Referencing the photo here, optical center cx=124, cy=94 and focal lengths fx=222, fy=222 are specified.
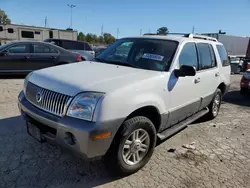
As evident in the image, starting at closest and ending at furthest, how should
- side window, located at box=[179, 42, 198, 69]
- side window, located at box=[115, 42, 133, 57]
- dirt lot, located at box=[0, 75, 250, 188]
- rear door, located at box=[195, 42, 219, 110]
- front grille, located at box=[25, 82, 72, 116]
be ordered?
front grille, located at box=[25, 82, 72, 116] < dirt lot, located at box=[0, 75, 250, 188] < side window, located at box=[179, 42, 198, 69] < side window, located at box=[115, 42, 133, 57] < rear door, located at box=[195, 42, 219, 110]

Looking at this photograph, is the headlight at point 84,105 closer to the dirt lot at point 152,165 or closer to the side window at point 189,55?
the dirt lot at point 152,165

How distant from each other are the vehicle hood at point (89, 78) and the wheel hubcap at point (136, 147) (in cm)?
67

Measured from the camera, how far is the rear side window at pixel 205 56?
13.6 feet

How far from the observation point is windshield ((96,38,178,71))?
331 cm

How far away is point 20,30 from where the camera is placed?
79.7 ft

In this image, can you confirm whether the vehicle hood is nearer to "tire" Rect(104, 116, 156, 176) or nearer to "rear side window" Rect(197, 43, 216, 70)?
"tire" Rect(104, 116, 156, 176)

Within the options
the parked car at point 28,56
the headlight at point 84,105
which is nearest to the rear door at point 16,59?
the parked car at point 28,56

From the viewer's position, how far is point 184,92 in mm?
3533

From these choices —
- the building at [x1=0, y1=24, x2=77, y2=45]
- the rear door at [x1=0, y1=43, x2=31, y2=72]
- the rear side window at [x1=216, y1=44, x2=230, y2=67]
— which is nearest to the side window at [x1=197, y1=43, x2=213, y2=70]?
the rear side window at [x1=216, y1=44, x2=230, y2=67]

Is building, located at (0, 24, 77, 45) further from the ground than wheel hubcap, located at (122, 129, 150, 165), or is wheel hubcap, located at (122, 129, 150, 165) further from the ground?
building, located at (0, 24, 77, 45)

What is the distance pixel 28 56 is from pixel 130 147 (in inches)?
280

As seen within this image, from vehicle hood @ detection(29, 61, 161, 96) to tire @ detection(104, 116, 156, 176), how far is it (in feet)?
1.62

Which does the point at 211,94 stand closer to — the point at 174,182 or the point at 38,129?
the point at 174,182

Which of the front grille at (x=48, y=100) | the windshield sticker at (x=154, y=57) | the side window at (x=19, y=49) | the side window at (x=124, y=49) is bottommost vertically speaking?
the front grille at (x=48, y=100)
